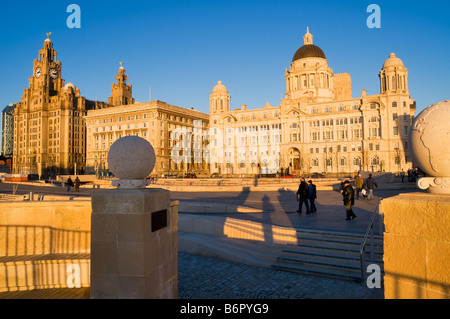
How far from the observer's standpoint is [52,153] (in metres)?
109

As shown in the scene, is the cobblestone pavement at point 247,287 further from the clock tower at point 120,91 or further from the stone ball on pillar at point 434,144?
the clock tower at point 120,91

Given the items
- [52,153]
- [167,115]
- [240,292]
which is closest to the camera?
[240,292]

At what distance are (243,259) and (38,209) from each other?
5.37m

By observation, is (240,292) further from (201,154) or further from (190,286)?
(201,154)

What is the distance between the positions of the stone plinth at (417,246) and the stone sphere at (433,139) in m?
0.38

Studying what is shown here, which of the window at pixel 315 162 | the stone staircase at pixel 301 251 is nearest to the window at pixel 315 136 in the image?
the window at pixel 315 162

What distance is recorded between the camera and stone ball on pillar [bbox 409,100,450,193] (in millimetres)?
3809

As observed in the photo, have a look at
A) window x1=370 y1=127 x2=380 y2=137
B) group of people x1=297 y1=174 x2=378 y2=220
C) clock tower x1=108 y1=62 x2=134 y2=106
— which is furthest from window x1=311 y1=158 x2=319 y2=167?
clock tower x1=108 y1=62 x2=134 y2=106

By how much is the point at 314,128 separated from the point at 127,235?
249 feet

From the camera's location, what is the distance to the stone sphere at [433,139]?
12.5 ft
